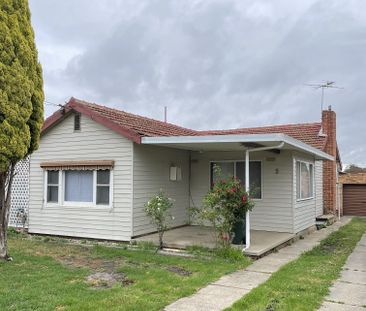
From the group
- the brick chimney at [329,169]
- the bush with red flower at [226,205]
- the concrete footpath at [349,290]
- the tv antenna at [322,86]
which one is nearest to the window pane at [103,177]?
the bush with red flower at [226,205]

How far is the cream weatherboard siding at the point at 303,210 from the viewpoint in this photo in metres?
11.8

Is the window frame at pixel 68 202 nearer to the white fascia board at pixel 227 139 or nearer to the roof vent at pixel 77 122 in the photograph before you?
the roof vent at pixel 77 122

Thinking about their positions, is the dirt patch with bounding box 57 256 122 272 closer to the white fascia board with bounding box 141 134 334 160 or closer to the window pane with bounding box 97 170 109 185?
the window pane with bounding box 97 170 109 185

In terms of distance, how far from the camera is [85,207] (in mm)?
10914

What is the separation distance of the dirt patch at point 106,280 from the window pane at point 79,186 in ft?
13.5

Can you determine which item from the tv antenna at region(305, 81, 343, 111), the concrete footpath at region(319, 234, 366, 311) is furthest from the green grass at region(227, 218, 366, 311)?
the tv antenna at region(305, 81, 343, 111)

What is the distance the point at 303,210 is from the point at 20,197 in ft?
29.0

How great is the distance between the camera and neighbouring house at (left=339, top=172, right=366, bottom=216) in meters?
21.7

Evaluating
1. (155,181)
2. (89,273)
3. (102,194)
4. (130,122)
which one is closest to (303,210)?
(155,181)

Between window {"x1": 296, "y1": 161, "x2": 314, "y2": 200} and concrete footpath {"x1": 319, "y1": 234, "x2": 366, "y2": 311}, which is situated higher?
window {"x1": 296, "y1": 161, "x2": 314, "y2": 200}

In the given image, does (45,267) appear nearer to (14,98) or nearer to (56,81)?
(14,98)

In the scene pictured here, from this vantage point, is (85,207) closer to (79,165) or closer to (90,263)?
(79,165)

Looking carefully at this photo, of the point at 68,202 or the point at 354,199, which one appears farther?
the point at 354,199

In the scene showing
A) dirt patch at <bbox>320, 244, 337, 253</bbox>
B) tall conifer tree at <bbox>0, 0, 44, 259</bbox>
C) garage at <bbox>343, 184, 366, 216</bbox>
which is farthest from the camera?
garage at <bbox>343, 184, 366, 216</bbox>
